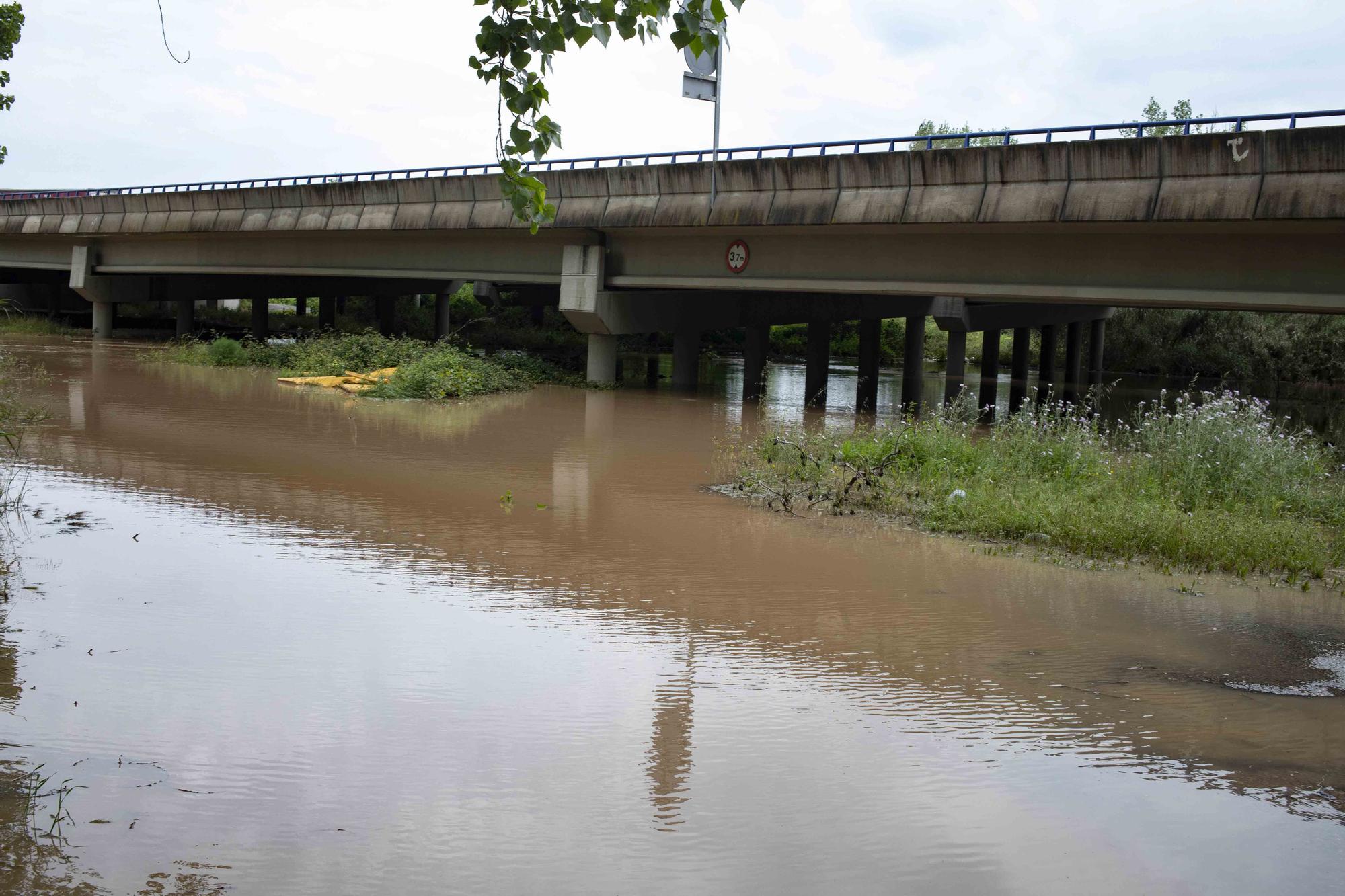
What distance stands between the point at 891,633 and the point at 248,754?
4.01m

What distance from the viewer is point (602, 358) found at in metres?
30.8

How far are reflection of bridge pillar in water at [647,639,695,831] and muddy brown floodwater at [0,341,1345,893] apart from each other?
2cm

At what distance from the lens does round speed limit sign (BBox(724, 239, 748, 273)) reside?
85.9ft

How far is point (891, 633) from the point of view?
718 centimetres

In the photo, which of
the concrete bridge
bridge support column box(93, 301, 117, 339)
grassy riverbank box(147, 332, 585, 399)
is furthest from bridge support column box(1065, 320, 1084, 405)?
bridge support column box(93, 301, 117, 339)

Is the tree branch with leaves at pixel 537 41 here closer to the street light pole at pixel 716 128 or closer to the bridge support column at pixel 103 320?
the street light pole at pixel 716 128

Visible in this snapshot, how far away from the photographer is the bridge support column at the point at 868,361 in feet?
110

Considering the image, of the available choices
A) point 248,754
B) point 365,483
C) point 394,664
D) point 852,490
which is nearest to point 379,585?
point 394,664

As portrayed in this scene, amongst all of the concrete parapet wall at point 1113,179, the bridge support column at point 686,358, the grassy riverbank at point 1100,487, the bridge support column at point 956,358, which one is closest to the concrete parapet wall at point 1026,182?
the concrete parapet wall at point 1113,179

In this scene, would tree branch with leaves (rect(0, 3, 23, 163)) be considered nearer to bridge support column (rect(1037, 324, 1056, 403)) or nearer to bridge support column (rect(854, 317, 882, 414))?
bridge support column (rect(854, 317, 882, 414))

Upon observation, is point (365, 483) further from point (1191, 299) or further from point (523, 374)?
point (523, 374)

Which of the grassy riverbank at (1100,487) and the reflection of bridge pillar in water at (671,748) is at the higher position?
the grassy riverbank at (1100,487)

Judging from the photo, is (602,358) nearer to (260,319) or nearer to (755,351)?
(755,351)

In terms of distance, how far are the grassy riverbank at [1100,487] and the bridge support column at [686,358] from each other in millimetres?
17910
